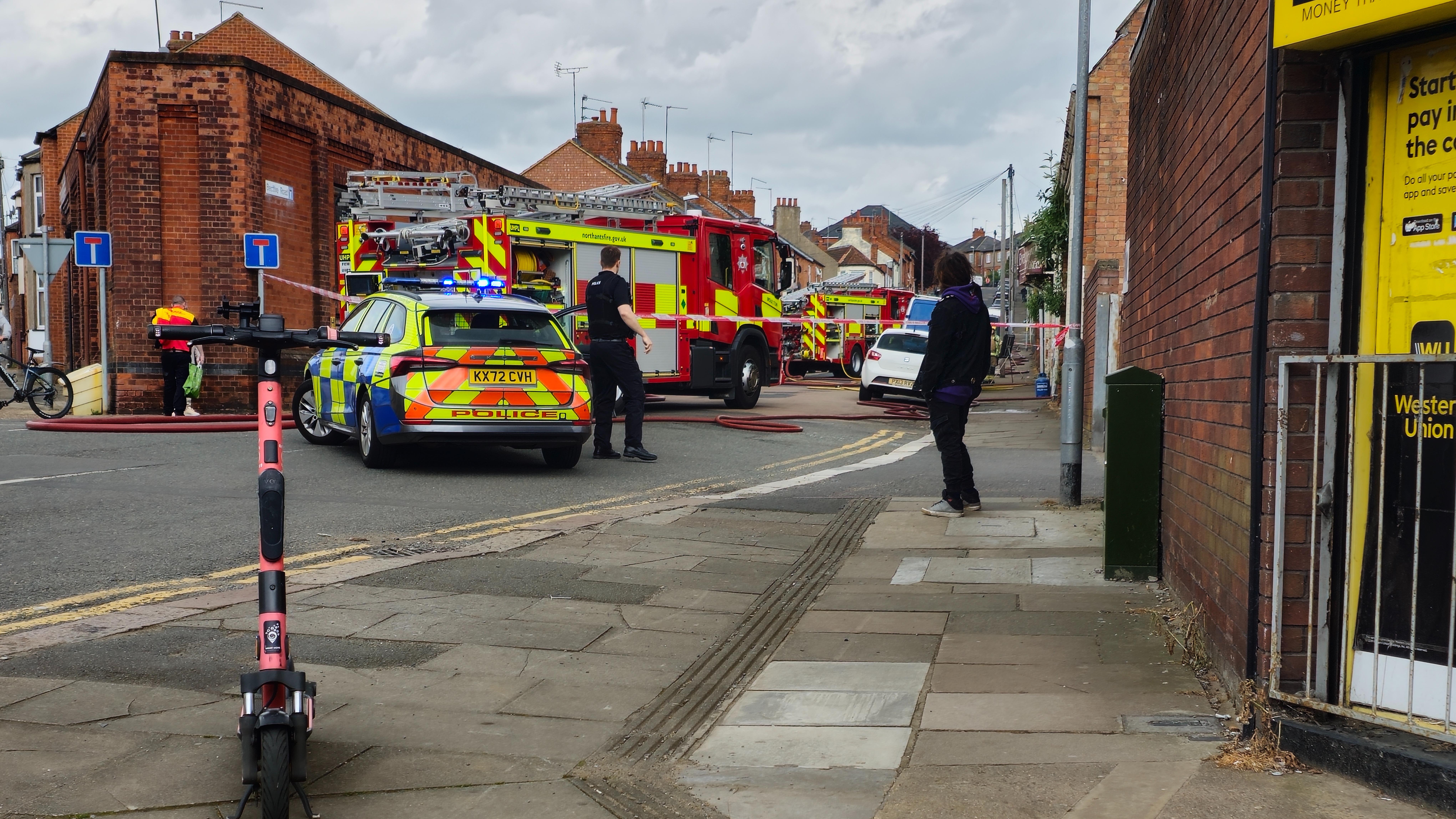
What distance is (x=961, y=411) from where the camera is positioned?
8.25m

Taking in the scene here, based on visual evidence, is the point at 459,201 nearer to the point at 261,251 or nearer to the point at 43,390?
the point at 261,251

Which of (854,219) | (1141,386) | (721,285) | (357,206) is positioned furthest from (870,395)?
(854,219)

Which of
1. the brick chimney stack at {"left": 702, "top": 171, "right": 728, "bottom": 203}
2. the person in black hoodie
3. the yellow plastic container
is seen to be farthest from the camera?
the brick chimney stack at {"left": 702, "top": 171, "right": 728, "bottom": 203}

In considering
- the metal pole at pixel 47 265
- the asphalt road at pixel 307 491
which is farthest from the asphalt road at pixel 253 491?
the metal pole at pixel 47 265

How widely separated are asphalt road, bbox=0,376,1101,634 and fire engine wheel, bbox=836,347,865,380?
66.7ft

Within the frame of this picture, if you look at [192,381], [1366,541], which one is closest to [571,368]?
[1366,541]

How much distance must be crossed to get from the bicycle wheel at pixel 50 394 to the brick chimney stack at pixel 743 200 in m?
53.2

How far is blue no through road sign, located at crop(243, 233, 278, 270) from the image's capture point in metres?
16.5

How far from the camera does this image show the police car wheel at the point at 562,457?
36.5ft

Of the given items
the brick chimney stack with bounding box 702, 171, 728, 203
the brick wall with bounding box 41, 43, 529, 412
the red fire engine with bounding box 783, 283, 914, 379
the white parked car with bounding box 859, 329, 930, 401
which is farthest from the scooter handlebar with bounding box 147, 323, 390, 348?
the brick chimney stack with bounding box 702, 171, 728, 203

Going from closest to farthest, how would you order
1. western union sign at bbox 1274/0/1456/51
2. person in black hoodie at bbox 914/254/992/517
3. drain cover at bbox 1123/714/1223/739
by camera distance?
western union sign at bbox 1274/0/1456/51 < drain cover at bbox 1123/714/1223/739 < person in black hoodie at bbox 914/254/992/517

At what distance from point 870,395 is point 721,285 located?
4.46m

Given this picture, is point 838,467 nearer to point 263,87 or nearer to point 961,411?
point 961,411

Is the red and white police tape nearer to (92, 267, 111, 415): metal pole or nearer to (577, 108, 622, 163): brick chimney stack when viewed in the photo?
(92, 267, 111, 415): metal pole
